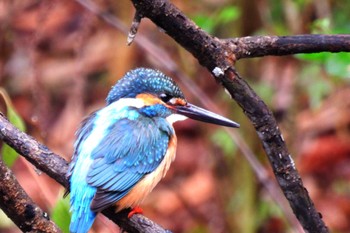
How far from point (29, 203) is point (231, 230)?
268 cm

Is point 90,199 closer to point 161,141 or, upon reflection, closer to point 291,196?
point 161,141

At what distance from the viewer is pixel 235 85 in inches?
79.6

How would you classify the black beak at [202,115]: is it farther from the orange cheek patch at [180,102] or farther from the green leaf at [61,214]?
the green leaf at [61,214]

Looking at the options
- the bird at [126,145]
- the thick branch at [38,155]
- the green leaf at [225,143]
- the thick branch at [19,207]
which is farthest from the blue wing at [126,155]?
the green leaf at [225,143]

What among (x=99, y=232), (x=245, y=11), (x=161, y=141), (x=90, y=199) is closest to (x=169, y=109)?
(x=161, y=141)

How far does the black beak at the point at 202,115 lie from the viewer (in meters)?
2.78

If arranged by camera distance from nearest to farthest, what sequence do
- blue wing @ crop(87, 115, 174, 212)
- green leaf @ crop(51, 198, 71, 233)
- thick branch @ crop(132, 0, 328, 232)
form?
thick branch @ crop(132, 0, 328, 232) < blue wing @ crop(87, 115, 174, 212) < green leaf @ crop(51, 198, 71, 233)

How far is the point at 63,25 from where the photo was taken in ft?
22.7

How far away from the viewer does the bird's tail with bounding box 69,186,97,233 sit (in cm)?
250

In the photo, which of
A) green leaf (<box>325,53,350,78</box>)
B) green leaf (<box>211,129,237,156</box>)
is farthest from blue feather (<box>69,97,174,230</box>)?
green leaf (<box>211,129,237,156</box>)

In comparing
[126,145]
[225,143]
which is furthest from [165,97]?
[225,143]

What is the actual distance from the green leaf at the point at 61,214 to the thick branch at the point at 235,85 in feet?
3.07

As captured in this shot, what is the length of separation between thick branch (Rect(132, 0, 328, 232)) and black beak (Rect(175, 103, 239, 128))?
63 cm

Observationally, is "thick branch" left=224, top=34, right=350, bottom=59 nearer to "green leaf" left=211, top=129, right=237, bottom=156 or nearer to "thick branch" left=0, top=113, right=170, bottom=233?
"thick branch" left=0, top=113, right=170, bottom=233
